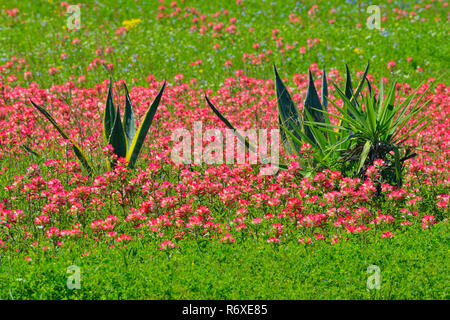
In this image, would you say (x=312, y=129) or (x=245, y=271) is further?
(x=312, y=129)

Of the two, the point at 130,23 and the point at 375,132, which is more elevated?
the point at 130,23

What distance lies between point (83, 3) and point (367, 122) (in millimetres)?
12602

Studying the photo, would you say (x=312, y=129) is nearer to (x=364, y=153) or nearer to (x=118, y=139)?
(x=364, y=153)

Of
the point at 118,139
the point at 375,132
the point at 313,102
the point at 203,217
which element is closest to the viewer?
the point at 203,217

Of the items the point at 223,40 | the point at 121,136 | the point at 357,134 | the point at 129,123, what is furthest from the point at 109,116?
the point at 223,40

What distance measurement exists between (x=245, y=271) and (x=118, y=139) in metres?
3.09

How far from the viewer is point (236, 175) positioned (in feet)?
22.1

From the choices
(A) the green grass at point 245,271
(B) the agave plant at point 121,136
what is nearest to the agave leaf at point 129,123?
(B) the agave plant at point 121,136

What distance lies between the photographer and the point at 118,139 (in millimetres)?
7465

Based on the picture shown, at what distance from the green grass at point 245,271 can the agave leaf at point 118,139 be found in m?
2.09

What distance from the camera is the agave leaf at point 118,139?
7371mm

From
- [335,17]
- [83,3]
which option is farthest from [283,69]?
[83,3]

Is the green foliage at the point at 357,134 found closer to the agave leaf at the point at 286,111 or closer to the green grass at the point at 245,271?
the agave leaf at the point at 286,111
